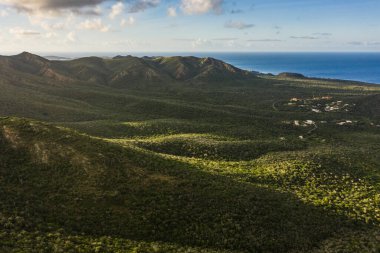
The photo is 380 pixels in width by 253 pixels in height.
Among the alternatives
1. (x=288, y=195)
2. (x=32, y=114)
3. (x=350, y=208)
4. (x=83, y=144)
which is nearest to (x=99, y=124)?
(x=32, y=114)

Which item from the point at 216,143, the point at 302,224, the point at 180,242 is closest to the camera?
the point at 180,242

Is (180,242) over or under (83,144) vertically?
under

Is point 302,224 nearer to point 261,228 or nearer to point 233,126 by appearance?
point 261,228

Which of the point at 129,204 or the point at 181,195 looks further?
the point at 181,195

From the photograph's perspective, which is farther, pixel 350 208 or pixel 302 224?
pixel 350 208

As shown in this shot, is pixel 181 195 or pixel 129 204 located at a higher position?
pixel 181 195

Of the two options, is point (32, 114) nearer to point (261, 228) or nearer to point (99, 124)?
point (99, 124)

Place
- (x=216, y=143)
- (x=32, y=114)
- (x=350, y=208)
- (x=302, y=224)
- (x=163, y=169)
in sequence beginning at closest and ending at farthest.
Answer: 1. (x=302, y=224)
2. (x=350, y=208)
3. (x=163, y=169)
4. (x=216, y=143)
5. (x=32, y=114)

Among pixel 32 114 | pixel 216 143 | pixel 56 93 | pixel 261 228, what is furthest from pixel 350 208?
pixel 56 93

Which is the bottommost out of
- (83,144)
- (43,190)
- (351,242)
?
(351,242)
